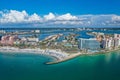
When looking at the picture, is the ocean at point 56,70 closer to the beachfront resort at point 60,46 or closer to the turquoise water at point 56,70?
the turquoise water at point 56,70

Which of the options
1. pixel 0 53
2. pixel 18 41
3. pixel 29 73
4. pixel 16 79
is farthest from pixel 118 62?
pixel 18 41

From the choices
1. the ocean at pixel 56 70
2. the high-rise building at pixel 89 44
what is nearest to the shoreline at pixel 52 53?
the ocean at pixel 56 70

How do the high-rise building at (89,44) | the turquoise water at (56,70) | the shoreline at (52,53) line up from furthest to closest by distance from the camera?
the high-rise building at (89,44) < the shoreline at (52,53) < the turquoise water at (56,70)

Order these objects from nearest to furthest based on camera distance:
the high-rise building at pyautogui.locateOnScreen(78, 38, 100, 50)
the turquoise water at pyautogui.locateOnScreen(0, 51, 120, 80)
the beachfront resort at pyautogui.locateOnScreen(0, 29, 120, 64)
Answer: the turquoise water at pyautogui.locateOnScreen(0, 51, 120, 80), the beachfront resort at pyautogui.locateOnScreen(0, 29, 120, 64), the high-rise building at pyautogui.locateOnScreen(78, 38, 100, 50)

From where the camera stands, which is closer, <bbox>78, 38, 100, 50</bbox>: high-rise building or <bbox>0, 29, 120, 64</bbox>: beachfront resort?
<bbox>0, 29, 120, 64</bbox>: beachfront resort

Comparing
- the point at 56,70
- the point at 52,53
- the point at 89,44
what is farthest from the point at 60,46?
the point at 56,70

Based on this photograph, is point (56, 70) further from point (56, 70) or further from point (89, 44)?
point (89, 44)

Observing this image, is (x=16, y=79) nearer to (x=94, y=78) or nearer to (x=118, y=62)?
(x=94, y=78)

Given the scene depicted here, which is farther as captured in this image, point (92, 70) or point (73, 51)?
point (73, 51)

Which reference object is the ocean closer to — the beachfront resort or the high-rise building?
the beachfront resort

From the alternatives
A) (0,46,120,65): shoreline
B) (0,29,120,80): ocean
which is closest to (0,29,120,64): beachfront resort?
(0,46,120,65): shoreline

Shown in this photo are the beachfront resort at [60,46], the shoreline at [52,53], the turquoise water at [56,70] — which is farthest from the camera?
the beachfront resort at [60,46]
